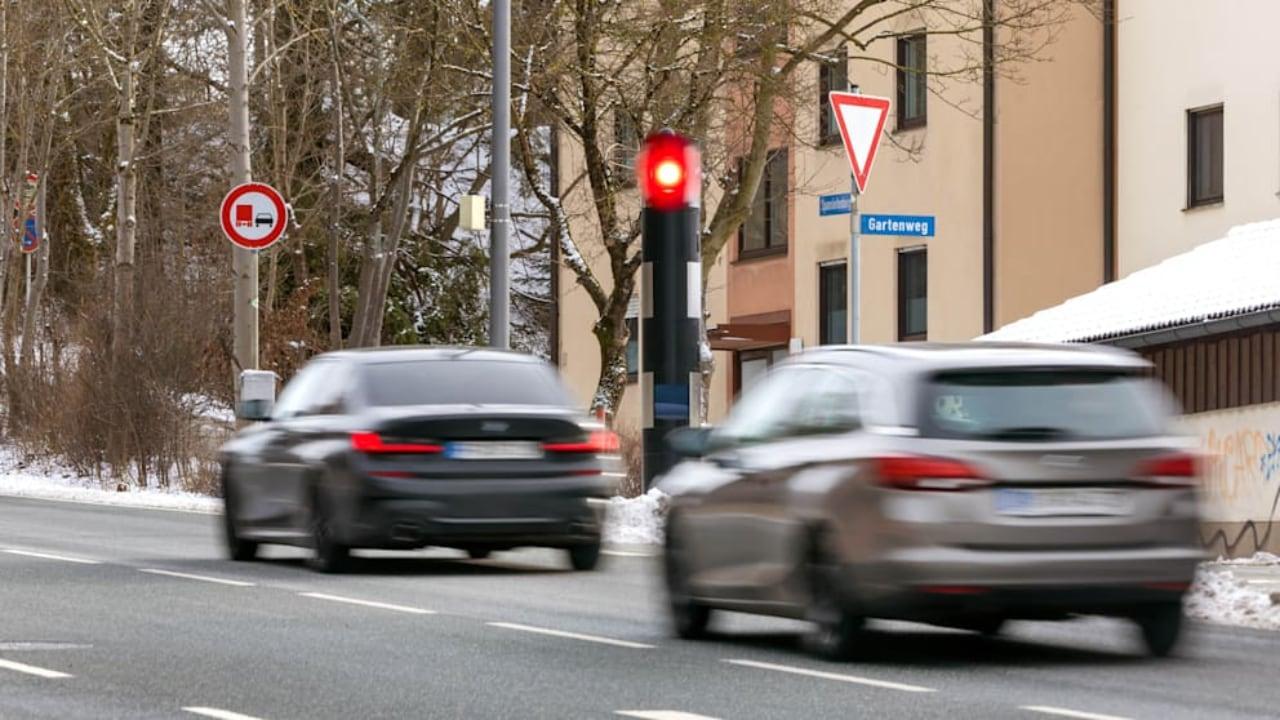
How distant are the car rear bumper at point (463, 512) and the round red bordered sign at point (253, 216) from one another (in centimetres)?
1226

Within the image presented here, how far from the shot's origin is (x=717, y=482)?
47.3 ft

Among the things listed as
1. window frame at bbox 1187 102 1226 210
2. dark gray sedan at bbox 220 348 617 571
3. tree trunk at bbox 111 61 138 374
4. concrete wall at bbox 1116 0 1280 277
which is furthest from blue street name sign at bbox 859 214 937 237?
tree trunk at bbox 111 61 138 374

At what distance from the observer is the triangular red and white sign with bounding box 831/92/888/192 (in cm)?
2105

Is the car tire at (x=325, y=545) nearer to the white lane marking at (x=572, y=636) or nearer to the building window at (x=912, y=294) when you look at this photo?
the white lane marking at (x=572, y=636)

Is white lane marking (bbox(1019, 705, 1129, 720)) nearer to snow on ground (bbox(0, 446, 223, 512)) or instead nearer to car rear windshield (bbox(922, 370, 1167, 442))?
car rear windshield (bbox(922, 370, 1167, 442))

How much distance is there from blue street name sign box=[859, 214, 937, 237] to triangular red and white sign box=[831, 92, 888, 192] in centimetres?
38

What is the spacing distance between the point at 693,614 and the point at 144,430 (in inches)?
965

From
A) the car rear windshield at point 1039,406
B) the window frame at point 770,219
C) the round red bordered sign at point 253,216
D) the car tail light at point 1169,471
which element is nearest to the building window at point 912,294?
the window frame at point 770,219

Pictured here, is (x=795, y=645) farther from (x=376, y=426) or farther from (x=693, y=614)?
(x=376, y=426)

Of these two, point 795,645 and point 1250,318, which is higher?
point 1250,318

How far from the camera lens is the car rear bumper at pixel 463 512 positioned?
18641 mm

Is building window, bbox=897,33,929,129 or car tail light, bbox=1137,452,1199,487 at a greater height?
building window, bbox=897,33,929,129

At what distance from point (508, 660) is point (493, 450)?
5.90 metres

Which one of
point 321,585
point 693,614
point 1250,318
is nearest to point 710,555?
point 693,614
